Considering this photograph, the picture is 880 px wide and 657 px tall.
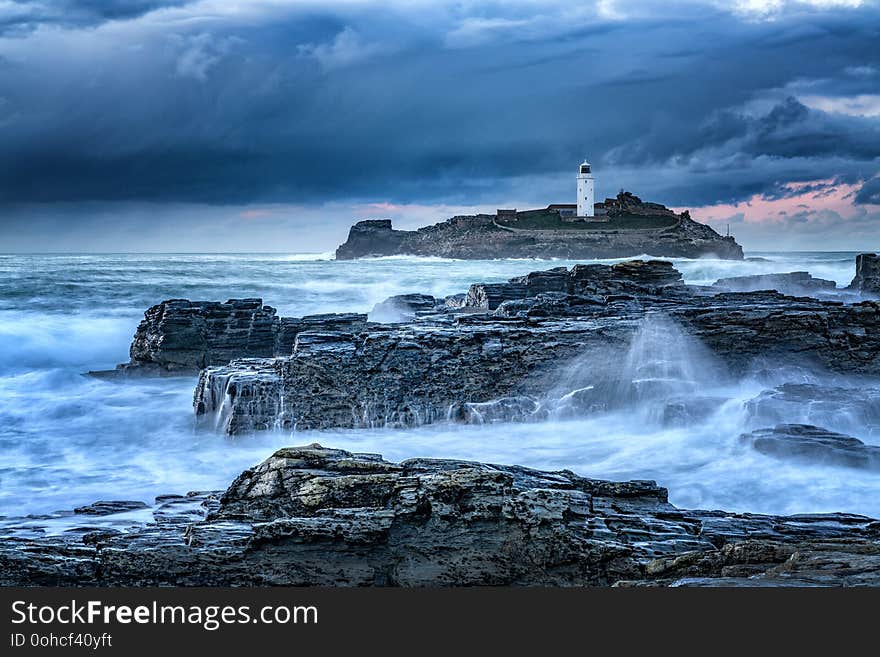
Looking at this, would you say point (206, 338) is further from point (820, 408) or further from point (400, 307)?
point (820, 408)

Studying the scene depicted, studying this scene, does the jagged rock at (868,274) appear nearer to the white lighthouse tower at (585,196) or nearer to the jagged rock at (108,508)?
the jagged rock at (108,508)

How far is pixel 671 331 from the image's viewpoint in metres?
13.2

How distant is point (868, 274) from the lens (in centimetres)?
2414

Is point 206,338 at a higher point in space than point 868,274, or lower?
lower

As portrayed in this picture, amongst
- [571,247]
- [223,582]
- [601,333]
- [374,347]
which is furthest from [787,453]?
[571,247]

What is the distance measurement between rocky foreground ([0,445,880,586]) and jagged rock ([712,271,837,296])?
19.5m

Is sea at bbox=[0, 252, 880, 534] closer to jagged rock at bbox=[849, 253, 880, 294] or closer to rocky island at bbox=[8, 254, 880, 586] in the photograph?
rocky island at bbox=[8, 254, 880, 586]

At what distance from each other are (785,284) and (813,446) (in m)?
17.5

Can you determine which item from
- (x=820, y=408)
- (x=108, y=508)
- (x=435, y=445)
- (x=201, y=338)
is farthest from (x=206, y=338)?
(x=820, y=408)

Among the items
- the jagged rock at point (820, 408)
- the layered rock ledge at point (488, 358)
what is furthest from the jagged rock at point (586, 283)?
the jagged rock at point (820, 408)

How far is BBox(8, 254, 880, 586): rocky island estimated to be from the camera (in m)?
5.14

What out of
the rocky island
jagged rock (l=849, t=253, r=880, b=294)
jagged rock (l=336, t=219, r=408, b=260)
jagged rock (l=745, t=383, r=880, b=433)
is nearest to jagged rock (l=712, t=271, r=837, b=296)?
jagged rock (l=849, t=253, r=880, b=294)

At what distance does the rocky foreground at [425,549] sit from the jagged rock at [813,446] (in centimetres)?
345

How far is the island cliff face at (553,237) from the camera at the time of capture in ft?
333
